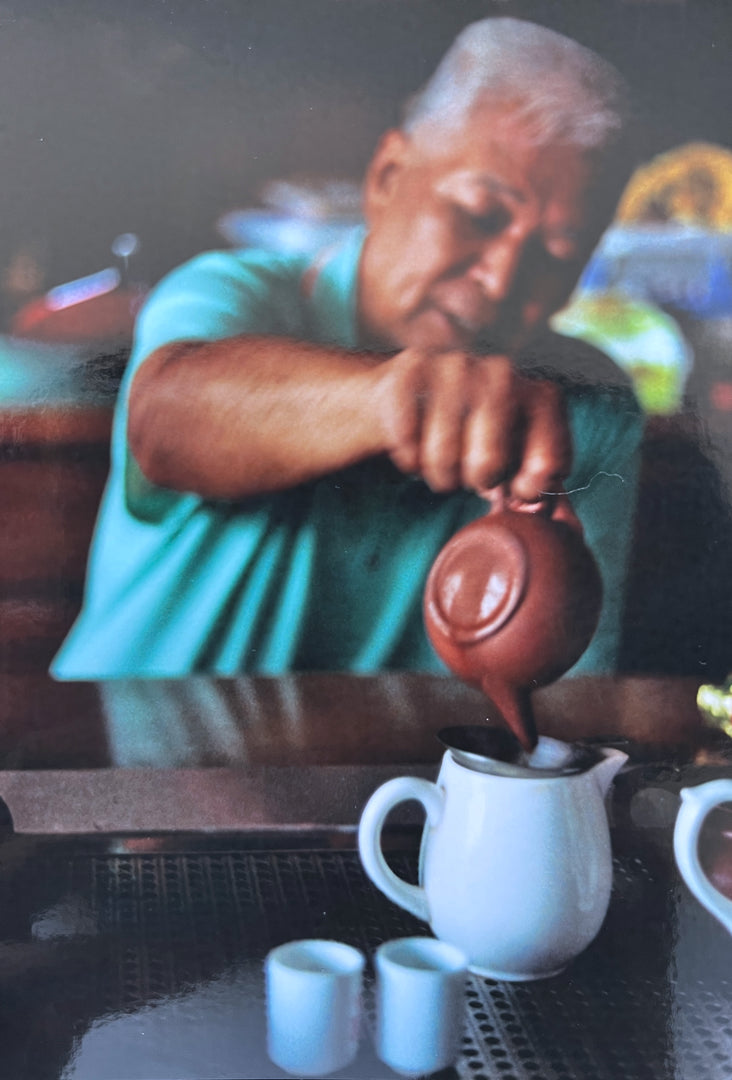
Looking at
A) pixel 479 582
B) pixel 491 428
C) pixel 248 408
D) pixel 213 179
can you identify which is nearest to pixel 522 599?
pixel 479 582

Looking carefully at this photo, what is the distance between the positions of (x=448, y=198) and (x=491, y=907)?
54 centimetres

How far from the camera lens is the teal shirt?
817 mm

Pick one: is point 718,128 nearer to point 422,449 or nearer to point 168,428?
point 422,449

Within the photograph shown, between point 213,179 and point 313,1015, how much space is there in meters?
0.60

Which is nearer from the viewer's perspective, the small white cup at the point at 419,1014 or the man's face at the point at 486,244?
the small white cup at the point at 419,1014

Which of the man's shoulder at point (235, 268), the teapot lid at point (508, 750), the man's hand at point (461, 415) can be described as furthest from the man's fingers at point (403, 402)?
the teapot lid at point (508, 750)

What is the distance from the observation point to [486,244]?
2.70 feet

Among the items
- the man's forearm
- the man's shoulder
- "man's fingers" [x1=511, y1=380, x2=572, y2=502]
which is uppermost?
the man's shoulder

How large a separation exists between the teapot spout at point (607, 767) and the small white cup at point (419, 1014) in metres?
0.17

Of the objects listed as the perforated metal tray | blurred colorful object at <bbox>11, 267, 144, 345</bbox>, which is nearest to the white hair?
blurred colorful object at <bbox>11, 267, 144, 345</bbox>

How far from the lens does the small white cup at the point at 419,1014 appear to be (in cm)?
67

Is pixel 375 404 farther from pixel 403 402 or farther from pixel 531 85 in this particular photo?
pixel 531 85

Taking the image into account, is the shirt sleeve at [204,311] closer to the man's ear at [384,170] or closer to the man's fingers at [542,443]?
the man's ear at [384,170]

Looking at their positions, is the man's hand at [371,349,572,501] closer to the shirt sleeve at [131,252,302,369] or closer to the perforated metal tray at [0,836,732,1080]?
the shirt sleeve at [131,252,302,369]
